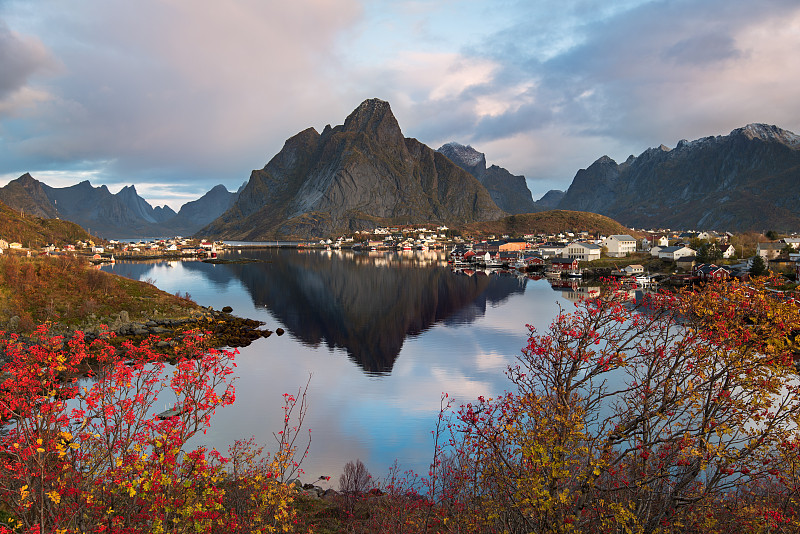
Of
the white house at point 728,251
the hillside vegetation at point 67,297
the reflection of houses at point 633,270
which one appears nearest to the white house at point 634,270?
the reflection of houses at point 633,270

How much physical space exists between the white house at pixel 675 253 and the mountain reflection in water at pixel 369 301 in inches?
1272

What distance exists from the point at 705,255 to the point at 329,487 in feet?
298

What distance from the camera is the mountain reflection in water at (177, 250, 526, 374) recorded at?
42094 mm

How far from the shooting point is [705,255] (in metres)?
83.4

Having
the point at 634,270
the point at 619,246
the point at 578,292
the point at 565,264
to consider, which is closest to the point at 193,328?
the point at 578,292

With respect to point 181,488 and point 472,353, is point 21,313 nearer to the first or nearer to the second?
point 472,353

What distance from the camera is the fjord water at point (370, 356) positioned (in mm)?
22094

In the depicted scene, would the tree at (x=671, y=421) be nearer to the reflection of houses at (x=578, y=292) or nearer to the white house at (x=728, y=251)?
the reflection of houses at (x=578, y=292)

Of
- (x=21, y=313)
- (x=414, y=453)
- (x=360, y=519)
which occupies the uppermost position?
(x=21, y=313)

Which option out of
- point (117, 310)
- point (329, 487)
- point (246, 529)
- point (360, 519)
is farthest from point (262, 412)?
point (117, 310)

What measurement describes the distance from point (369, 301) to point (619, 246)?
8400 centimetres

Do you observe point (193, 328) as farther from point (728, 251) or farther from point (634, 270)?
point (728, 251)

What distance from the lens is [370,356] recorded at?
121ft

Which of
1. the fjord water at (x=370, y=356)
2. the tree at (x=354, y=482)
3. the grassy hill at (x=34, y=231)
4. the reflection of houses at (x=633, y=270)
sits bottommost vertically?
the fjord water at (x=370, y=356)
